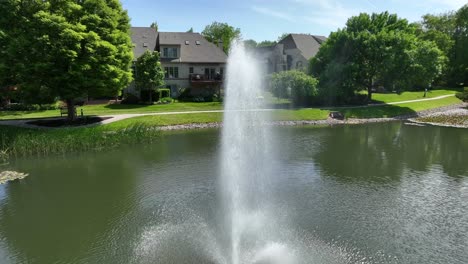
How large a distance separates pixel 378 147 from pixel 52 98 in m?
30.6

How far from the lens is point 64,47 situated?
101 feet

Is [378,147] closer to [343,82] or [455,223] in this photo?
[455,223]

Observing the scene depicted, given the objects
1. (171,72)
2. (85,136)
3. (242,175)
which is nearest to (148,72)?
(171,72)

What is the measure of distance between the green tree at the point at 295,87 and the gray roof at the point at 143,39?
23220 millimetres

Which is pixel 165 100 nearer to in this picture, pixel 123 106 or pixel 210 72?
pixel 123 106

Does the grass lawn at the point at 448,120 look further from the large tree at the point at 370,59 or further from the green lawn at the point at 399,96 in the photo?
the green lawn at the point at 399,96

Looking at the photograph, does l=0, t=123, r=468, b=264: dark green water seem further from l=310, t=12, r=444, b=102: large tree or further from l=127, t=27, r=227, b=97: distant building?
l=127, t=27, r=227, b=97: distant building

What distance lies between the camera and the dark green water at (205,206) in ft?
42.0

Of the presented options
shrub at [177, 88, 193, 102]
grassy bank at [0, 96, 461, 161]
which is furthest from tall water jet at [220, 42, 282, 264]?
shrub at [177, 88, 193, 102]

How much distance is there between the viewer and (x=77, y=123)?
35.3m

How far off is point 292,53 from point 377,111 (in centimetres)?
3007

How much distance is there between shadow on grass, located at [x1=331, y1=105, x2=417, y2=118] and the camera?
4756 centimetres

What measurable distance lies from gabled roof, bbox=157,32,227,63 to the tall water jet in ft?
129

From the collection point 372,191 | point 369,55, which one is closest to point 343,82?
point 369,55
